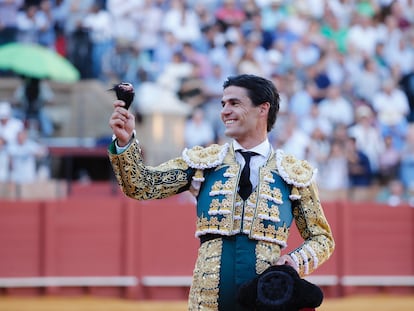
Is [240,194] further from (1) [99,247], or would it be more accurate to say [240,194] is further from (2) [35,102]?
(2) [35,102]

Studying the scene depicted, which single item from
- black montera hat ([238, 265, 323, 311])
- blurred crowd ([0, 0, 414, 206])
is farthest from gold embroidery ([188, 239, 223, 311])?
blurred crowd ([0, 0, 414, 206])

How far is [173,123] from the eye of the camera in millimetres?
10672

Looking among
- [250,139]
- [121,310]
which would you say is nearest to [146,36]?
[121,310]

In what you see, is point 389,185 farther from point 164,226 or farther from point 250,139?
point 250,139

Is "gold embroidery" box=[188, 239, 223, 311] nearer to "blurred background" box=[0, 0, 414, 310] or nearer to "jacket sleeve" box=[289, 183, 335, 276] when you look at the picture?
"jacket sleeve" box=[289, 183, 335, 276]

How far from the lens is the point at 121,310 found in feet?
30.7

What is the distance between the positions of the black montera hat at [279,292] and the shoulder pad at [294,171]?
1.17 ft

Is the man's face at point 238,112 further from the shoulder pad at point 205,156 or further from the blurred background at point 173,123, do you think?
the blurred background at point 173,123

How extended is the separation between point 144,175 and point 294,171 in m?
0.52

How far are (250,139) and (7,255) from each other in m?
6.44

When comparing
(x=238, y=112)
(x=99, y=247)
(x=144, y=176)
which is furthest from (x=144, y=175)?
(x=99, y=247)

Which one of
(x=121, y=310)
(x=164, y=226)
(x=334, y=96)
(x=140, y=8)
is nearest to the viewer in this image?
(x=121, y=310)

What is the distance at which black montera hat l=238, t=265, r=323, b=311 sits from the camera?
132 inches

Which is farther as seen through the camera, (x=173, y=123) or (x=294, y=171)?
(x=173, y=123)
